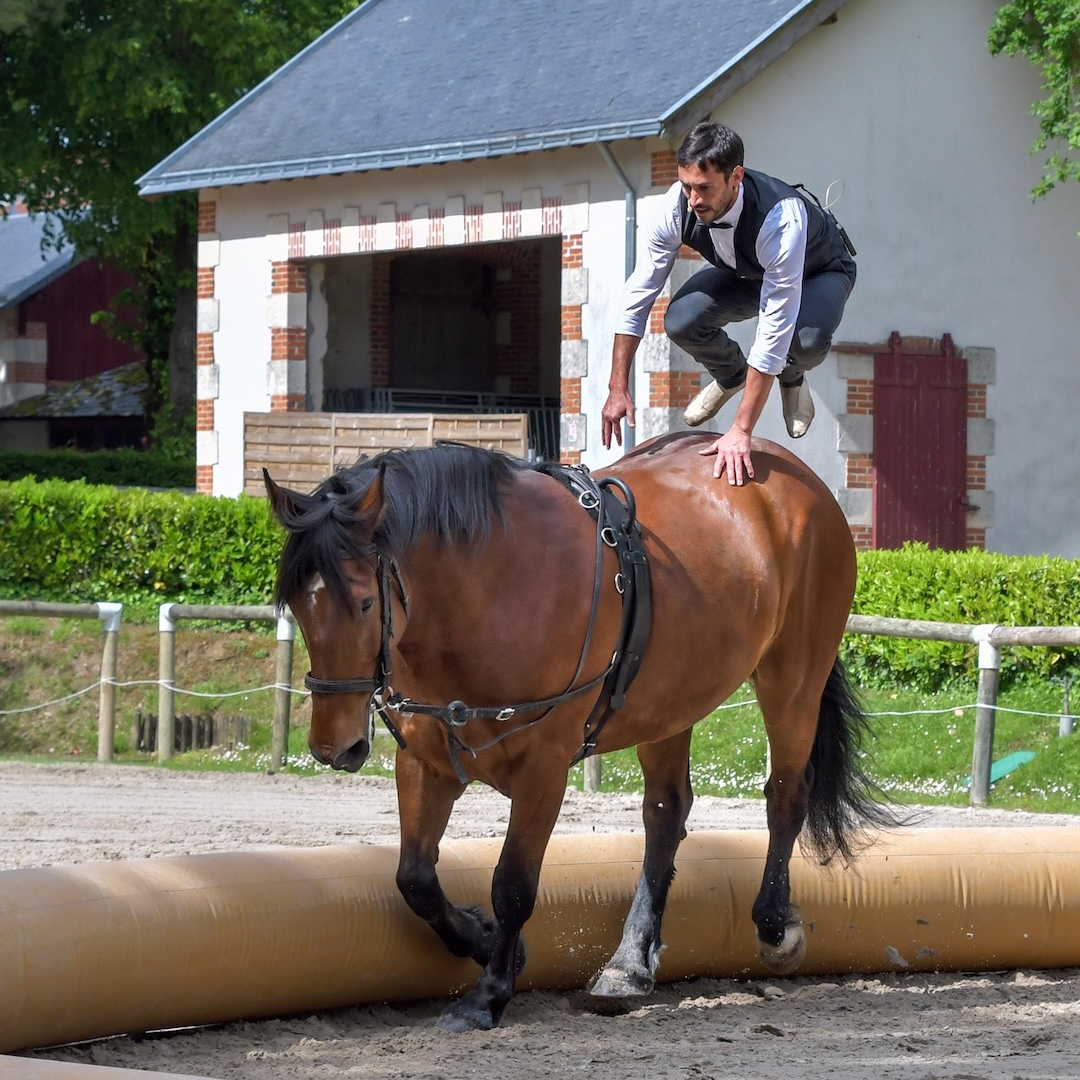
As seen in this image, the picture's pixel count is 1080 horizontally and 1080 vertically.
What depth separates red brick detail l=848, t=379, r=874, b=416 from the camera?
616 inches

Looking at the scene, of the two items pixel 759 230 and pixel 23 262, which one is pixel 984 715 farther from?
pixel 23 262

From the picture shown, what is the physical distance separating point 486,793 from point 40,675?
5.53 meters

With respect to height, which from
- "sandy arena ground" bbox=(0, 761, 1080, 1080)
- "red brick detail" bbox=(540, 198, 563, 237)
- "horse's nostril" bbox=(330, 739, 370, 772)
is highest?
"red brick detail" bbox=(540, 198, 563, 237)

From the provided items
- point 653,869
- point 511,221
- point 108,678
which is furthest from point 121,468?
point 653,869

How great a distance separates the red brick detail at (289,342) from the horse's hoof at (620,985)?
13.3 meters

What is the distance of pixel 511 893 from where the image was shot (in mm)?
4758

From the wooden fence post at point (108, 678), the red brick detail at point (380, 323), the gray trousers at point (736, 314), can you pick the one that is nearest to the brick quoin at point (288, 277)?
the red brick detail at point (380, 323)

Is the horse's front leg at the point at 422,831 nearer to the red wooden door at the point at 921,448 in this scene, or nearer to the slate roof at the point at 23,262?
the red wooden door at the point at 921,448

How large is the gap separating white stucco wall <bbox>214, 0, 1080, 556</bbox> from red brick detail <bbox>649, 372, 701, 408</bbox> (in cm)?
21

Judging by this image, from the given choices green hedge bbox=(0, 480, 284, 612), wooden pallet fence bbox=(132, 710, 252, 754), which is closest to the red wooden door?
green hedge bbox=(0, 480, 284, 612)

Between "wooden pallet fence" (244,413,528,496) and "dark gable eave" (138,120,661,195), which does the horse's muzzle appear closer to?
"dark gable eave" (138,120,661,195)

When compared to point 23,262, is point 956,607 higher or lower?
lower

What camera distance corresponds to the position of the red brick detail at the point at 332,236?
56.7ft

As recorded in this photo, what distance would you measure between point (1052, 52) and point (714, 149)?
1062cm
